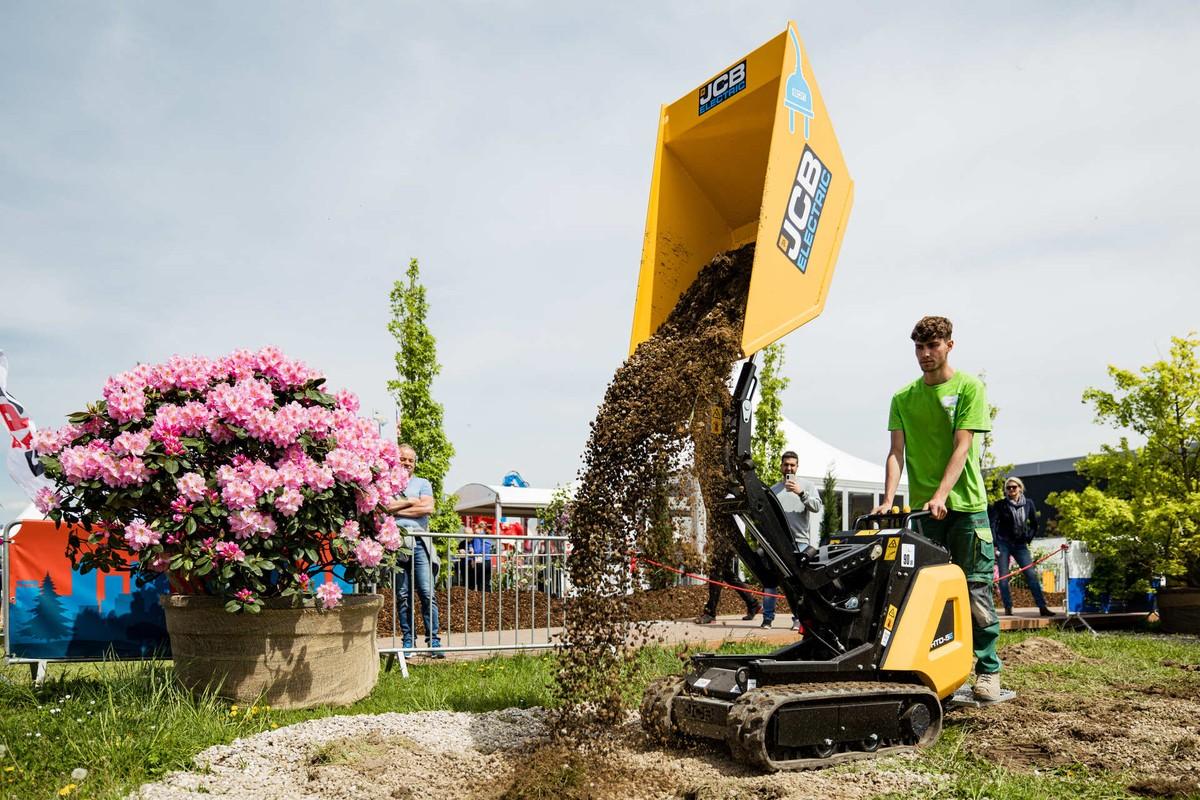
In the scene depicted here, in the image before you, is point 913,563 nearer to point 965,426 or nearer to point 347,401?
point 965,426

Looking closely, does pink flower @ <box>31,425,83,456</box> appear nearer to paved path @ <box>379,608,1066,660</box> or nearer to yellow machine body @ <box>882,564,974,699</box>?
paved path @ <box>379,608,1066,660</box>

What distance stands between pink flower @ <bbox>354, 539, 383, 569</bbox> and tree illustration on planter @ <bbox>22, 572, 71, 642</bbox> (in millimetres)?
2576

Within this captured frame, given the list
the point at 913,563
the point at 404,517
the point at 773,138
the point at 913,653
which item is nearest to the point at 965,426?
the point at 913,563

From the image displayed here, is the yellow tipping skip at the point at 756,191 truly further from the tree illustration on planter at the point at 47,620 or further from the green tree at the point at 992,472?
the green tree at the point at 992,472

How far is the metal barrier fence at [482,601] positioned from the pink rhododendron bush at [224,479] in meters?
1.71

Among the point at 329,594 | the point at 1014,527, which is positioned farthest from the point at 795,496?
the point at 329,594

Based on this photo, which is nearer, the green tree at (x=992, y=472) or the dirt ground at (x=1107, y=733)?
the dirt ground at (x=1107, y=733)

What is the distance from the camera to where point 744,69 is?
4.73 meters

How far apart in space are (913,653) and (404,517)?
424cm

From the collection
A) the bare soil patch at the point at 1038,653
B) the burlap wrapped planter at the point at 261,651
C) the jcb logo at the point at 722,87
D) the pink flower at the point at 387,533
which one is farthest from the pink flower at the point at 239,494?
the bare soil patch at the point at 1038,653

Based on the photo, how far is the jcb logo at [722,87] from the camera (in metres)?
4.75

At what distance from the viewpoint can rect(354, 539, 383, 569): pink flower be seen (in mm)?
4971

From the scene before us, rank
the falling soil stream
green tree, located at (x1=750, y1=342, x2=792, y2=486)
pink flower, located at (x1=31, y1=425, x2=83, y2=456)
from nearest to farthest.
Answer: the falling soil stream < pink flower, located at (x1=31, y1=425, x2=83, y2=456) < green tree, located at (x1=750, y1=342, x2=792, y2=486)

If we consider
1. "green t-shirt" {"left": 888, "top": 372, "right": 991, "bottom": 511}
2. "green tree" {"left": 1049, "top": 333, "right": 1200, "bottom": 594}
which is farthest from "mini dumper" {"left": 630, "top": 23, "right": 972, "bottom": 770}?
"green tree" {"left": 1049, "top": 333, "right": 1200, "bottom": 594}
